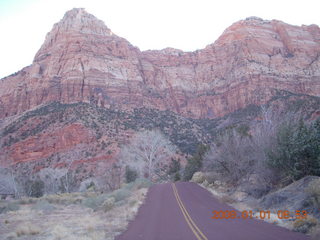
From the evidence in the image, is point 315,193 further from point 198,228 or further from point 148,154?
point 148,154

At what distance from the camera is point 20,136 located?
2176 inches

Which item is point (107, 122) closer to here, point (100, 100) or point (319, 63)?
point (100, 100)

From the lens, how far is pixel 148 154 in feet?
132

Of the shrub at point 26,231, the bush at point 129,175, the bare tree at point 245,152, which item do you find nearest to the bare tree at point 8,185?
the bush at point 129,175

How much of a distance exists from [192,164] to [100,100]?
120ft

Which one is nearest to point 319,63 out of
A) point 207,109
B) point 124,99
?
point 207,109

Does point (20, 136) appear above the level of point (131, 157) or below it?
above

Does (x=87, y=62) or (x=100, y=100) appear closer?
(x=100, y=100)

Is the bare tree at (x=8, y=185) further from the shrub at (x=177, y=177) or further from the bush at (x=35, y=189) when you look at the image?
the shrub at (x=177, y=177)

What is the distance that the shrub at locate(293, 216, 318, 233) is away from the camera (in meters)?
7.88

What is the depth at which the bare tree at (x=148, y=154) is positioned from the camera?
121 feet

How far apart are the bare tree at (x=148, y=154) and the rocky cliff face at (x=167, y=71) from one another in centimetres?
2287

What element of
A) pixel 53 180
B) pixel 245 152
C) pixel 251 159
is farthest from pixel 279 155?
pixel 53 180

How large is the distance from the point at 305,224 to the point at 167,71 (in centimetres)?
8865
